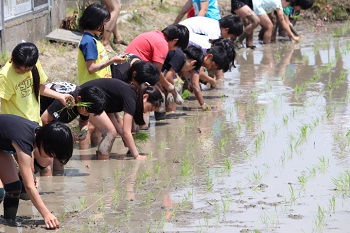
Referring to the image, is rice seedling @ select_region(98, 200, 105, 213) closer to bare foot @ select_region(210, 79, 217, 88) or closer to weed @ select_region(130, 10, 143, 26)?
bare foot @ select_region(210, 79, 217, 88)

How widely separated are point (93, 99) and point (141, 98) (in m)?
0.70

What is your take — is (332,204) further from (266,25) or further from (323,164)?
(266,25)

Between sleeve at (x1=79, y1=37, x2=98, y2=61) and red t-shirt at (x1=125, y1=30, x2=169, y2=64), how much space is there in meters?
1.02

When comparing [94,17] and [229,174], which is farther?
[94,17]

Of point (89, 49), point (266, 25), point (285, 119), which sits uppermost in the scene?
point (89, 49)

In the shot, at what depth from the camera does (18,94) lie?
6.53 m

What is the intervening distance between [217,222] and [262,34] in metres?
9.24

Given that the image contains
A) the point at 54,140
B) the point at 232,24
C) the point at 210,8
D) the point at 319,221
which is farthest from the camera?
the point at 210,8

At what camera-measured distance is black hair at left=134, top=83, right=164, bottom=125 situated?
7.47m

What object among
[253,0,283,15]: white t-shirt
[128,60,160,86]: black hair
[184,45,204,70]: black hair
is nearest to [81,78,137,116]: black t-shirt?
[128,60,160,86]: black hair

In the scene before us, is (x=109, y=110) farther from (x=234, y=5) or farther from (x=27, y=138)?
(x=234, y=5)

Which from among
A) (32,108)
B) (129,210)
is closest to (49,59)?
(32,108)

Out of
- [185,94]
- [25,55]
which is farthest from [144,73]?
[185,94]

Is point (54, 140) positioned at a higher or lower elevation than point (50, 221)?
higher
